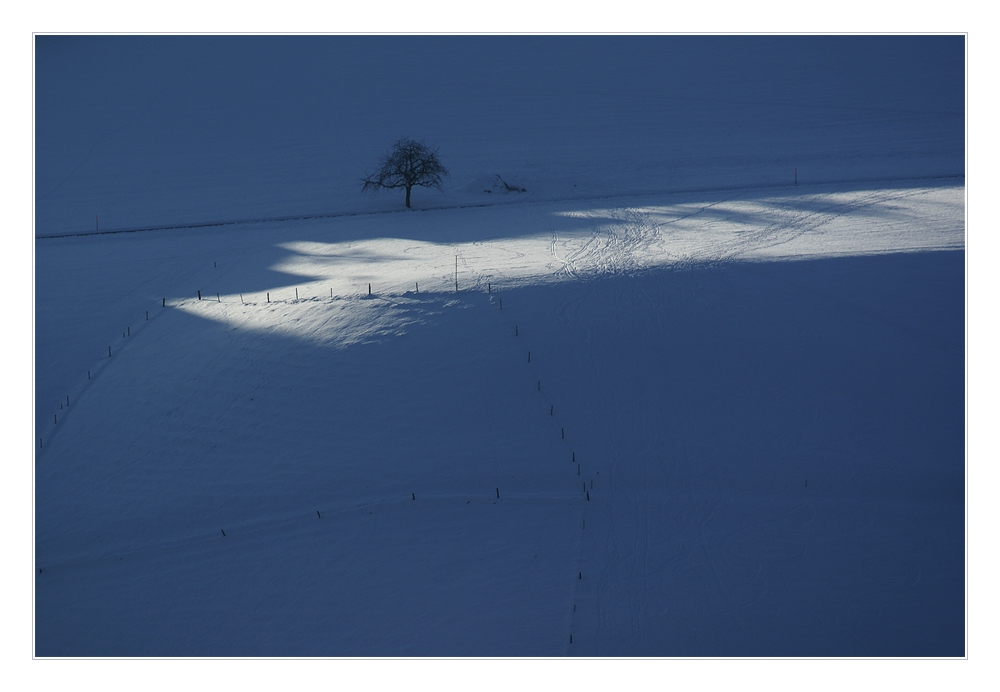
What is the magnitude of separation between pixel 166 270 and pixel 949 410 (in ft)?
87.1

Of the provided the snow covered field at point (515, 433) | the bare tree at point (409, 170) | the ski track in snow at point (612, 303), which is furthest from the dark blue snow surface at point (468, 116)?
the ski track in snow at point (612, 303)

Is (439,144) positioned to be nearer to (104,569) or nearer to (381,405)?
(381,405)

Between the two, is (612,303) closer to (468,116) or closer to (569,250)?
(569,250)

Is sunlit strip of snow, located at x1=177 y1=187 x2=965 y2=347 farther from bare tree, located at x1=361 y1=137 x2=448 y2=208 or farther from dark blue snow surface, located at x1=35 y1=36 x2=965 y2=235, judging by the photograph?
dark blue snow surface, located at x1=35 y1=36 x2=965 y2=235

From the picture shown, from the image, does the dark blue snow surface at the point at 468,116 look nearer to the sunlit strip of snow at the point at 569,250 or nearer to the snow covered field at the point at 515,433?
the snow covered field at the point at 515,433

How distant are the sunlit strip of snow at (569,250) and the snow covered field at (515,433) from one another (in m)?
0.18

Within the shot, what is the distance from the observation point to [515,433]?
1741cm

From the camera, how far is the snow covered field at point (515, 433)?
13547 millimetres

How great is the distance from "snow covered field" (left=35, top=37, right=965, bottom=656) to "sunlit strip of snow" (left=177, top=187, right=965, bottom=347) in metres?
0.18

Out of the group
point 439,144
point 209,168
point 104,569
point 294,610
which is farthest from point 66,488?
point 439,144

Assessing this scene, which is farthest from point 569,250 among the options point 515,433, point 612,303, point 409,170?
point 409,170

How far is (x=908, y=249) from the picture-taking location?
23391 millimetres

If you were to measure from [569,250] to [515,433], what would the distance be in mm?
11029

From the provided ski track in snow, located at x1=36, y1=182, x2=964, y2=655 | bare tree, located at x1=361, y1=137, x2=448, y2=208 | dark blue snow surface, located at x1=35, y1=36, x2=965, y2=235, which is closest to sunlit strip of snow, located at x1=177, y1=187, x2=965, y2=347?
ski track in snow, located at x1=36, y1=182, x2=964, y2=655
